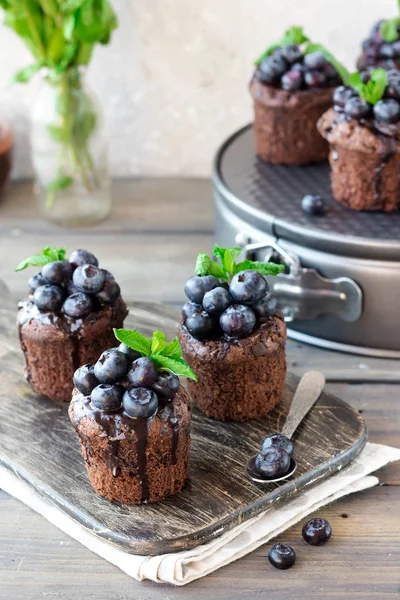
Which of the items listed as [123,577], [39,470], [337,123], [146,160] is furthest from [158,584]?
[146,160]

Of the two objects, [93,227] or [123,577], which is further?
[93,227]

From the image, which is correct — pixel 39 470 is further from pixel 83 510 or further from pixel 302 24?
pixel 302 24

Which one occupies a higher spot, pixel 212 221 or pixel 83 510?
pixel 83 510

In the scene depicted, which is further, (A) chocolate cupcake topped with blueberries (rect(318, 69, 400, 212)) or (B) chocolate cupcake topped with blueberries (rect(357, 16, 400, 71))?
(B) chocolate cupcake topped with blueberries (rect(357, 16, 400, 71))

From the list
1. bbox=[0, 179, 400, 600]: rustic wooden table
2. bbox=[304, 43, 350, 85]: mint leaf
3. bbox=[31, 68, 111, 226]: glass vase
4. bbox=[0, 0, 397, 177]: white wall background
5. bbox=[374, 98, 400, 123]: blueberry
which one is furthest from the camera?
bbox=[0, 0, 397, 177]: white wall background

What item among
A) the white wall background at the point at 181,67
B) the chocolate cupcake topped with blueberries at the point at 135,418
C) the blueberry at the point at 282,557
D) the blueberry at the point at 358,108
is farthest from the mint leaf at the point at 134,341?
the white wall background at the point at 181,67

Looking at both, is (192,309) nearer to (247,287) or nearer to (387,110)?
(247,287)

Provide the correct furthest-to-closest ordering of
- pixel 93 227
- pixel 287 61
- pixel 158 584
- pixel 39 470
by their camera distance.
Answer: pixel 93 227
pixel 287 61
pixel 39 470
pixel 158 584

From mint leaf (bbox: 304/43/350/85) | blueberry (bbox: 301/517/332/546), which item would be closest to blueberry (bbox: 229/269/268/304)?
blueberry (bbox: 301/517/332/546)

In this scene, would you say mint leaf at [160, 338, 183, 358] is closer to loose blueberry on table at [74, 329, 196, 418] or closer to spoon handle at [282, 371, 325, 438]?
loose blueberry on table at [74, 329, 196, 418]
